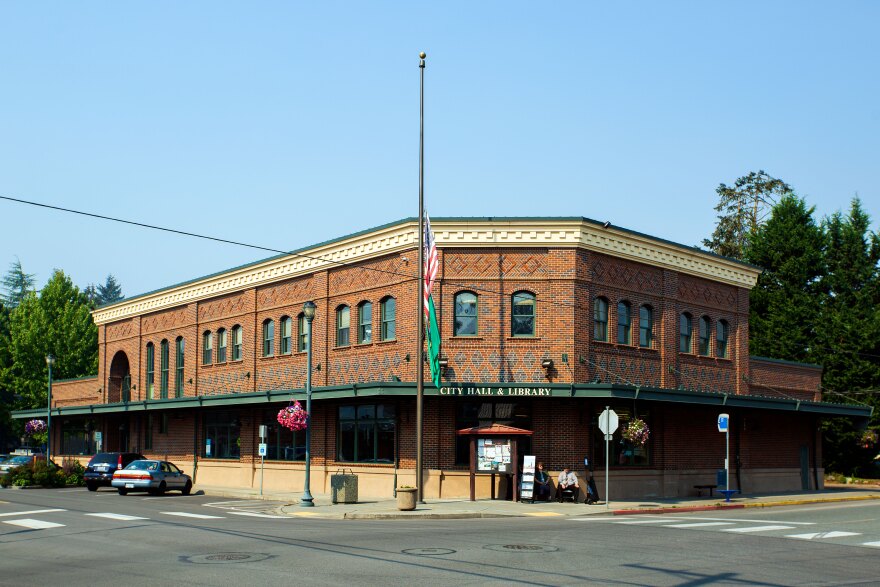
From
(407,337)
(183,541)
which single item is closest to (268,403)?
(407,337)

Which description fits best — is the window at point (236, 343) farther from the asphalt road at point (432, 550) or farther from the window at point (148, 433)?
the asphalt road at point (432, 550)

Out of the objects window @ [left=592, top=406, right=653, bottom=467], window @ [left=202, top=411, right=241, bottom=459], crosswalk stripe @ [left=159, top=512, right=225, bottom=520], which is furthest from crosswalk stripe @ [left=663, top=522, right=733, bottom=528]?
window @ [left=202, top=411, right=241, bottom=459]

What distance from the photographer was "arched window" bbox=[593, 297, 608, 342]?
112 feet

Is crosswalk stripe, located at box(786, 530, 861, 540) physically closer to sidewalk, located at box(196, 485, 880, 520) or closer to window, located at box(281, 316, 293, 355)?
sidewalk, located at box(196, 485, 880, 520)

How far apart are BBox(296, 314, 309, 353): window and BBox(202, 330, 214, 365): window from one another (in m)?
8.05

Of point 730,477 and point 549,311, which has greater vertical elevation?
point 549,311

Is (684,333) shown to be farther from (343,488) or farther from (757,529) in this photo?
(757,529)

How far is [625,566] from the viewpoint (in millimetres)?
15305

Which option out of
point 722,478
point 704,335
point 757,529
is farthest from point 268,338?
point 757,529

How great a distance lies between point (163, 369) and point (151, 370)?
160 centimetres

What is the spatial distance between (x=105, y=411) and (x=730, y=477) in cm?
3176

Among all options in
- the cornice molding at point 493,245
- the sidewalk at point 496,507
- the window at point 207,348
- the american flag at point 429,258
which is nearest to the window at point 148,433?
the window at point 207,348

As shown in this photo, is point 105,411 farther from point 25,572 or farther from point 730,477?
point 25,572

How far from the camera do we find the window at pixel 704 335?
39.2m
